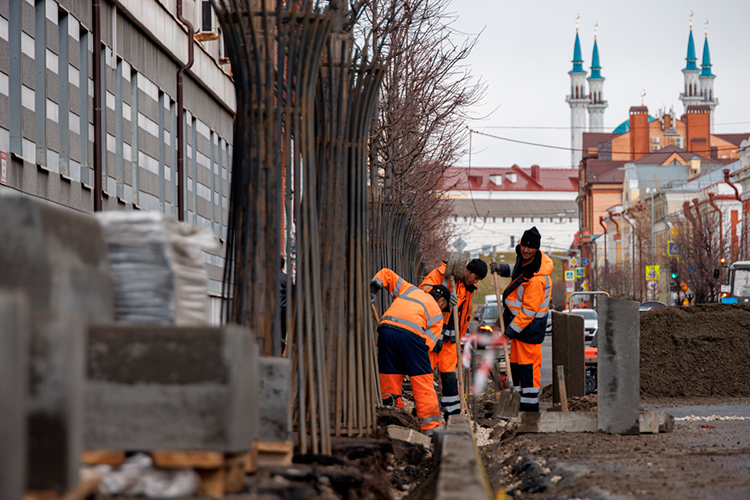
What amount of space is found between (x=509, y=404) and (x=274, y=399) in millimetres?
6181

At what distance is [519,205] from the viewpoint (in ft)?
459

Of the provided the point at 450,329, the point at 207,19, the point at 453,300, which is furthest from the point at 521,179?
the point at 453,300

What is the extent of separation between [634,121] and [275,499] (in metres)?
109

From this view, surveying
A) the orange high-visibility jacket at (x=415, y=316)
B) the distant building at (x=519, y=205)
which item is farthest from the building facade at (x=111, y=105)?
the distant building at (x=519, y=205)

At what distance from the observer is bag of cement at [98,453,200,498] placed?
3.27m

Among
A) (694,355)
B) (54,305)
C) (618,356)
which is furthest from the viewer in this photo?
(694,355)

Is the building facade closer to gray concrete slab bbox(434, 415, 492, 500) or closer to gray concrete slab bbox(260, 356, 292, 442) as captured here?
gray concrete slab bbox(434, 415, 492, 500)

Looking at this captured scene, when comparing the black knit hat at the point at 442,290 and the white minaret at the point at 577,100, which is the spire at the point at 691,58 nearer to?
the white minaret at the point at 577,100

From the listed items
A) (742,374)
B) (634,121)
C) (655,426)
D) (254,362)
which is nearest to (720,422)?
(655,426)

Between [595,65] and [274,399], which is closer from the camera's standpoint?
[274,399]

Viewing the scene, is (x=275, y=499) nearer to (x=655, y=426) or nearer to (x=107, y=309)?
(x=107, y=309)

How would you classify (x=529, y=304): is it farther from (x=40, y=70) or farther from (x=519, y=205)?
(x=519, y=205)

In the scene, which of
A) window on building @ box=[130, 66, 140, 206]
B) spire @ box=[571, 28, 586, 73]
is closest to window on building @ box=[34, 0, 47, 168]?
window on building @ box=[130, 66, 140, 206]

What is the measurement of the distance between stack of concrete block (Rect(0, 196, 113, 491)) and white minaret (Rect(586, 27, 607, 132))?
165m
